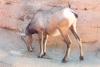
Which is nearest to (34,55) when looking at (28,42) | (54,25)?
(28,42)

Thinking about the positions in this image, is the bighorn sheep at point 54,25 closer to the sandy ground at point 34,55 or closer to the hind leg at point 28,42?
the hind leg at point 28,42

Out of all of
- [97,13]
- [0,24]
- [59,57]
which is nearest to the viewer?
[59,57]

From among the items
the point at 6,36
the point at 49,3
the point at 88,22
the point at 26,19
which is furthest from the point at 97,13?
the point at 6,36

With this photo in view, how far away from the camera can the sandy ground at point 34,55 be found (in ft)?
19.0

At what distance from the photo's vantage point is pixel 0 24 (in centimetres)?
730

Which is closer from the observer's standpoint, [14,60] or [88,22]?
[14,60]

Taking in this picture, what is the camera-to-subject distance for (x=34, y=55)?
20.7 ft

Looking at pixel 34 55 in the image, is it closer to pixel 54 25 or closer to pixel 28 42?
pixel 28 42

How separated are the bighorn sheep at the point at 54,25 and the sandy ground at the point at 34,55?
16 cm

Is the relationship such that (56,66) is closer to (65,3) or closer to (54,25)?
(54,25)

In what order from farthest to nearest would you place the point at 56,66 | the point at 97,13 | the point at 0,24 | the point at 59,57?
the point at 0,24 → the point at 97,13 → the point at 59,57 → the point at 56,66

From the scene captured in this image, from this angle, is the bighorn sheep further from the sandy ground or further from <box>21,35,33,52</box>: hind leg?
the sandy ground

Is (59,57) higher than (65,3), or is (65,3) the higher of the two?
(65,3)

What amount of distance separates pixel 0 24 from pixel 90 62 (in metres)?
2.27
